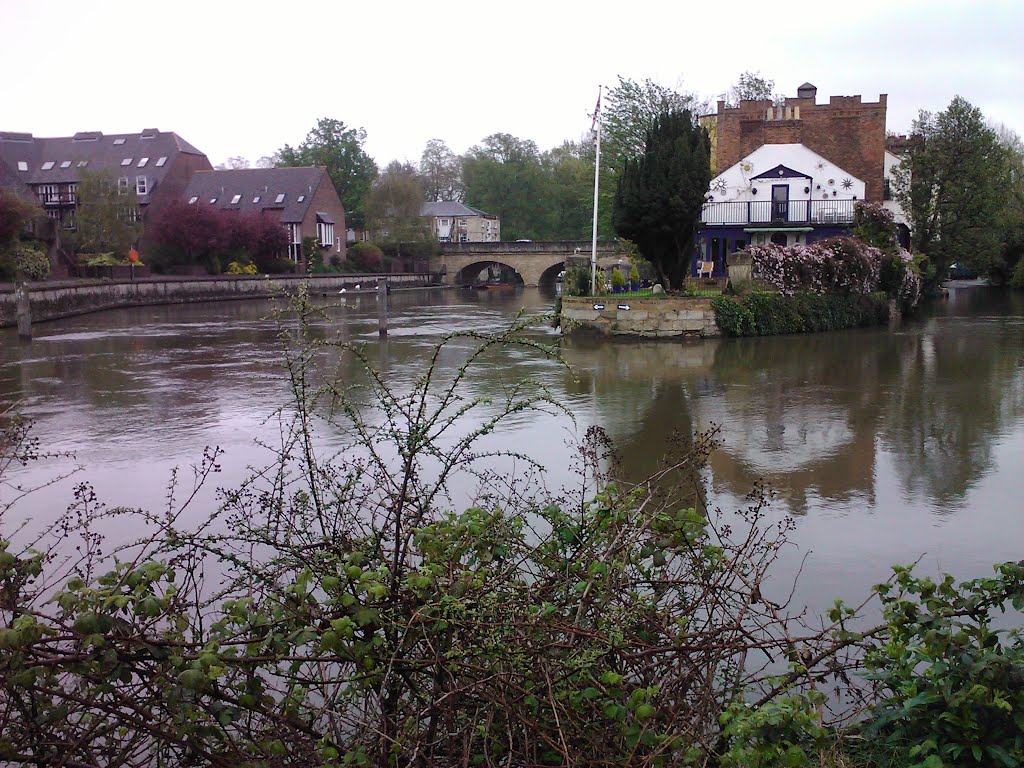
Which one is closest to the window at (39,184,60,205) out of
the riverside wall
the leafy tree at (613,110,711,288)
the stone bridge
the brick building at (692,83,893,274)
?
the riverside wall

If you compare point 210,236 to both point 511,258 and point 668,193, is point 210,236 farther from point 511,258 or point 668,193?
point 668,193

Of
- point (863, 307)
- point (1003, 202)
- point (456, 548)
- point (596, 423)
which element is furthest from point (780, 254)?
point (456, 548)

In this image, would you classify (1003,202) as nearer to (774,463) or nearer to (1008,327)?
(1008,327)

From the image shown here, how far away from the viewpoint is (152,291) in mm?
45688

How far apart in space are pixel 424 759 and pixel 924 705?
2036 millimetres

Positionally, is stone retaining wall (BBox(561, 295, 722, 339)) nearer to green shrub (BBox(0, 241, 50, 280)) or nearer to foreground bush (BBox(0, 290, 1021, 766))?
foreground bush (BBox(0, 290, 1021, 766))

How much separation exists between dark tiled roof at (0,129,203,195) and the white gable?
1799 inches

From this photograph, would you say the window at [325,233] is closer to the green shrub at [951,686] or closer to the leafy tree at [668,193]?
the leafy tree at [668,193]

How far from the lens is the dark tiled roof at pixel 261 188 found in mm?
68500

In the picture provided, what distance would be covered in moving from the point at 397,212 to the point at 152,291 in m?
30.2

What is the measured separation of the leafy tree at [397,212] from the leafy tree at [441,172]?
141 feet

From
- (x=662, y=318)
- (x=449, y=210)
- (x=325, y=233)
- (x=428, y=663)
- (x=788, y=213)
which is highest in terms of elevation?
(x=449, y=210)

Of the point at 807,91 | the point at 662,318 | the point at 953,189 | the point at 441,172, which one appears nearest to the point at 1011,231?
the point at 953,189

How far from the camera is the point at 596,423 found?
1238 centimetres
